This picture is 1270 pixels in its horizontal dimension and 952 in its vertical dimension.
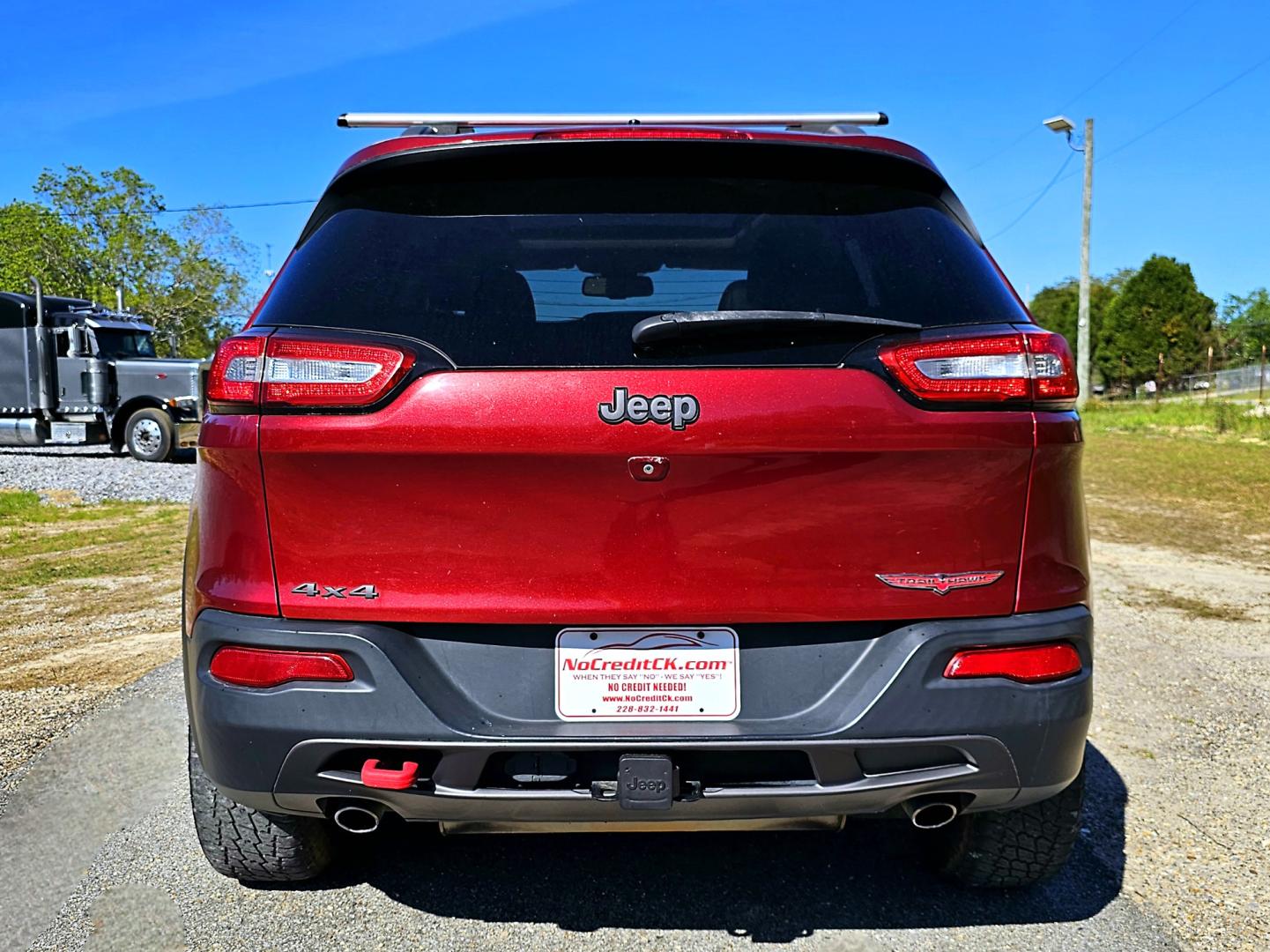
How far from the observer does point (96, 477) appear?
14812mm

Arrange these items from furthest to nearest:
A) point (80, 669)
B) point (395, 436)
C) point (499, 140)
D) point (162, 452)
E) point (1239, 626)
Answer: point (162, 452) < point (1239, 626) < point (80, 669) < point (499, 140) < point (395, 436)

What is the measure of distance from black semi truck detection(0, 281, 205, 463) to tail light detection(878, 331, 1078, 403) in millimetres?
18629

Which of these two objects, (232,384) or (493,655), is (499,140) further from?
(493,655)

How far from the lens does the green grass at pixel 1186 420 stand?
20.7 meters

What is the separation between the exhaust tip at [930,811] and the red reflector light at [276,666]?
3.89 ft

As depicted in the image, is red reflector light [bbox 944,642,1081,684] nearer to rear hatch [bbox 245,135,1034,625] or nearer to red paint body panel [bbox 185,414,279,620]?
rear hatch [bbox 245,135,1034,625]

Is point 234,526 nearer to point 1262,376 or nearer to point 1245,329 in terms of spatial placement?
point 1262,376

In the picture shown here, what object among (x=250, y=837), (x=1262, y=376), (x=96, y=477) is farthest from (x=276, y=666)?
(x=1262, y=376)

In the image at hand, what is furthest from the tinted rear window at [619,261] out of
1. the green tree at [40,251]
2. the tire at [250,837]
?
the green tree at [40,251]

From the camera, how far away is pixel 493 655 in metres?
2.12

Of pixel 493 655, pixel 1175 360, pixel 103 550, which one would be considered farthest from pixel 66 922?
pixel 1175 360

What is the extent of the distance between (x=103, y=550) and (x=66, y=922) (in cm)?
701

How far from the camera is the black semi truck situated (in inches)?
742

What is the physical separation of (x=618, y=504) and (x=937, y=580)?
0.65 m
